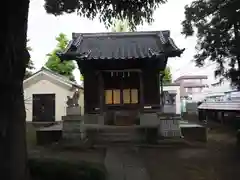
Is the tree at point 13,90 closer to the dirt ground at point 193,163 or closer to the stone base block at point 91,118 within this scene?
the dirt ground at point 193,163

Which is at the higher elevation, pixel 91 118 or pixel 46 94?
pixel 46 94

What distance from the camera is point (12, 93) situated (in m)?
4.79

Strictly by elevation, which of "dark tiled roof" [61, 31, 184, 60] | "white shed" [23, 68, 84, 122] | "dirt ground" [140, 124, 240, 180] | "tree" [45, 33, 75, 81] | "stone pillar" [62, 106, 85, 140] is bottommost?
"dirt ground" [140, 124, 240, 180]

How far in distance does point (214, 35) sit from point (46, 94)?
18.1 m

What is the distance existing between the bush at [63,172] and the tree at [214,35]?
9706 mm

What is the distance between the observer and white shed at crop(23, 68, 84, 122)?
28953 millimetres

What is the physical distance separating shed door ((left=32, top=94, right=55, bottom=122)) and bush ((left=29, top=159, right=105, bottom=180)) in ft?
76.5

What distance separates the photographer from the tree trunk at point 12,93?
15.2 ft

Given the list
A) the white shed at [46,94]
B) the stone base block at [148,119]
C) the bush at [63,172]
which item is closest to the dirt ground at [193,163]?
the bush at [63,172]

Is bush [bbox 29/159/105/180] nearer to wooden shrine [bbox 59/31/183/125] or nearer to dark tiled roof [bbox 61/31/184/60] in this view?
dark tiled roof [bbox 61/31/184/60]

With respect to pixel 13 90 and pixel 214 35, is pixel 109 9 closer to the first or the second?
pixel 13 90

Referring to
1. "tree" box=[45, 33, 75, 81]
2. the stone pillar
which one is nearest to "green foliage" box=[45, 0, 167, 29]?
the stone pillar

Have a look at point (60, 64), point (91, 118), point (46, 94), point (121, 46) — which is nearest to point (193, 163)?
point (91, 118)

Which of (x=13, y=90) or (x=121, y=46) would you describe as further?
(x=121, y=46)
